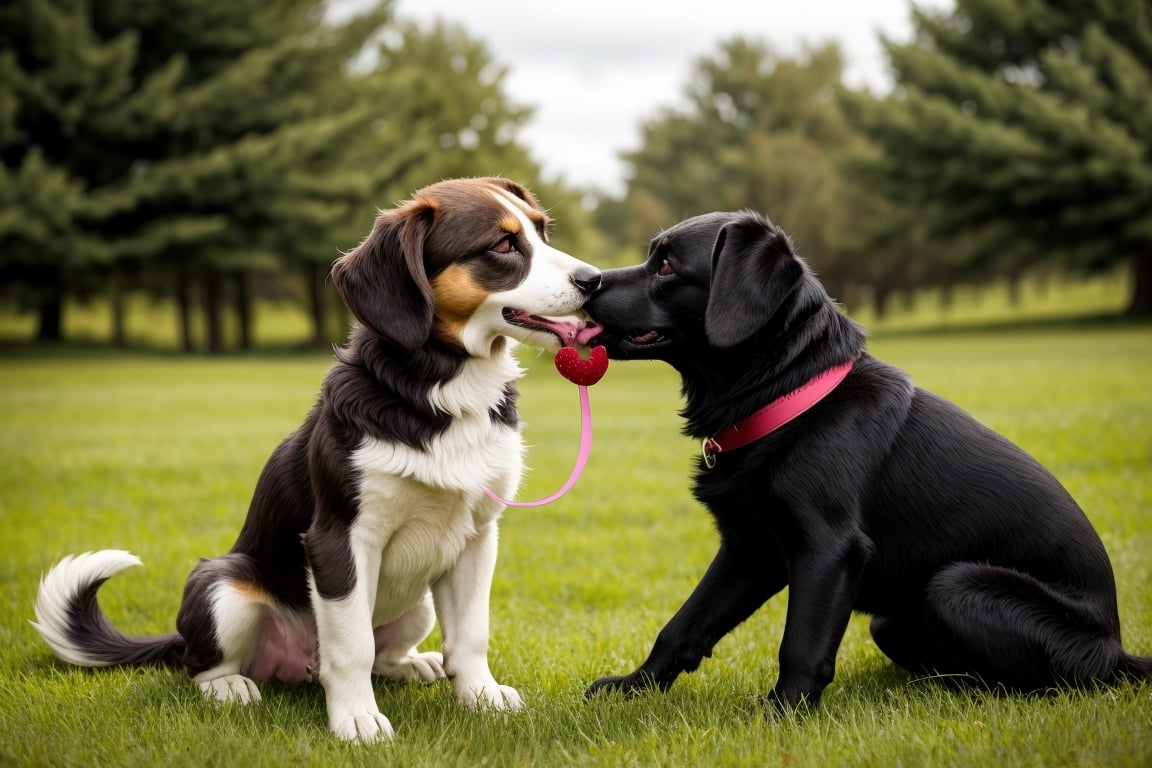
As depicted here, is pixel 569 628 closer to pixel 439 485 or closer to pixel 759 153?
pixel 439 485

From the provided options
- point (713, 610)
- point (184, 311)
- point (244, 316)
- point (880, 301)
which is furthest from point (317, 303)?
Answer: point (713, 610)

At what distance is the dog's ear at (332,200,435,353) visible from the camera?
3383 mm

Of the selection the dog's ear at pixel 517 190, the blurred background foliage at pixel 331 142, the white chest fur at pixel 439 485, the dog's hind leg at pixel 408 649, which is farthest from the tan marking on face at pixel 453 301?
the blurred background foliage at pixel 331 142

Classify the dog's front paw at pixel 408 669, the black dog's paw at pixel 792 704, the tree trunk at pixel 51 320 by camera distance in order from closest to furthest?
the black dog's paw at pixel 792 704 → the dog's front paw at pixel 408 669 → the tree trunk at pixel 51 320

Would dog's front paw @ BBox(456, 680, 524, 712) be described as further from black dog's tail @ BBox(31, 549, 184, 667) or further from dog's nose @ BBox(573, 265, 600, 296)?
dog's nose @ BBox(573, 265, 600, 296)

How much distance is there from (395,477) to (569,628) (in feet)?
5.94

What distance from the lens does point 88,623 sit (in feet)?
13.2

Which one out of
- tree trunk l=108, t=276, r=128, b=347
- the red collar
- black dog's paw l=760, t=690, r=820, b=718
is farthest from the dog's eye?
tree trunk l=108, t=276, r=128, b=347

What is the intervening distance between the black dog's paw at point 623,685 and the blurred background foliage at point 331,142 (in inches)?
1073

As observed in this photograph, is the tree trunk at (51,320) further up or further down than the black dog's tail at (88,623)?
further up

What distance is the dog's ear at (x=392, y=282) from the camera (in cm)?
338

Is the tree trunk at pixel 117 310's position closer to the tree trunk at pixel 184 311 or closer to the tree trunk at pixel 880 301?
the tree trunk at pixel 184 311

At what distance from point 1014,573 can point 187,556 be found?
15.4 ft

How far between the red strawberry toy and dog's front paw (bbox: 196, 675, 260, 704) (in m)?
1.58
